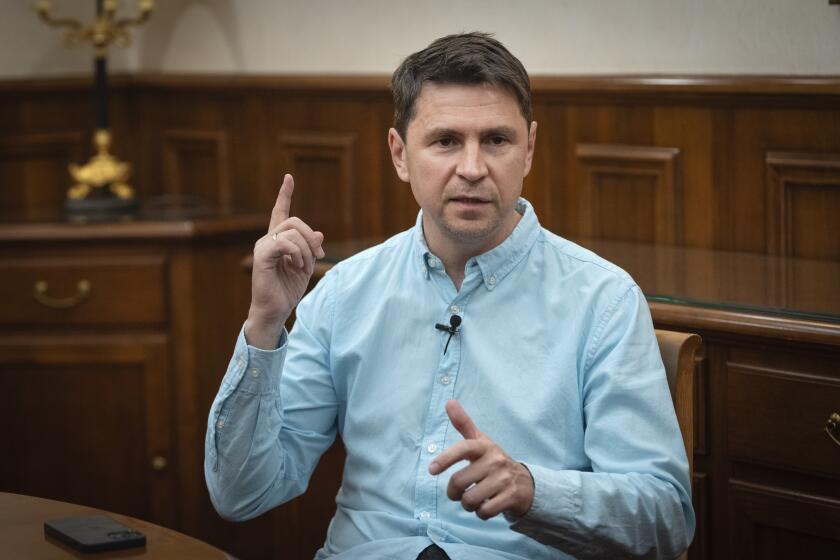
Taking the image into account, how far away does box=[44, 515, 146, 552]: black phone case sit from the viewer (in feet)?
4.54

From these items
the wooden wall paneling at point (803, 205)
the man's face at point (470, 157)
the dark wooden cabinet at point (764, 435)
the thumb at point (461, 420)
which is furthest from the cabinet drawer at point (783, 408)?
the thumb at point (461, 420)

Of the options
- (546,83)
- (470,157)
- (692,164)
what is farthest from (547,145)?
(470,157)

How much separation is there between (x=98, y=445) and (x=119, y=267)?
47 centimetres

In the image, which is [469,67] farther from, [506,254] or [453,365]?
[453,365]

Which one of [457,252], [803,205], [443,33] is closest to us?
[457,252]

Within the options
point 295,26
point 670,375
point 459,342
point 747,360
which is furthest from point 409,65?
point 295,26

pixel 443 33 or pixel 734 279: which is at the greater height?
pixel 443 33

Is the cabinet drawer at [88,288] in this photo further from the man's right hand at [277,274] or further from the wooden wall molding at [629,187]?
the man's right hand at [277,274]

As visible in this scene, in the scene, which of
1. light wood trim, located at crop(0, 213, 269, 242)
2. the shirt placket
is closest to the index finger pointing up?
the shirt placket

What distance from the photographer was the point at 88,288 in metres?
3.25

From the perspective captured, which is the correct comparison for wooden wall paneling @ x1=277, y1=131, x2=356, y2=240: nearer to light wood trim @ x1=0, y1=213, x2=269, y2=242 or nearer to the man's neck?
light wood trim @ x1=0, y1=213, x2=269, y2=242

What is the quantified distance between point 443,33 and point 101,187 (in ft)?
3.63

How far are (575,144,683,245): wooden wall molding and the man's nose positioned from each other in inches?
42.5

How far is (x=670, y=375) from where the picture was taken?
69.4 inches
